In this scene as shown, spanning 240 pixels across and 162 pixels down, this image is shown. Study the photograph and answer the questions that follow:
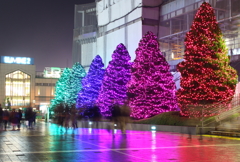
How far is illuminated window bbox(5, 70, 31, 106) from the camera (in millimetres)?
91062

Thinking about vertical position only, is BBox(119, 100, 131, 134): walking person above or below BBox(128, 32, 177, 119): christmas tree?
below

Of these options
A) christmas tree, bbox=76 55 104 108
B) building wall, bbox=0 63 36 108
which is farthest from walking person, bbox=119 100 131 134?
building wall, bbox=0 63 36 108

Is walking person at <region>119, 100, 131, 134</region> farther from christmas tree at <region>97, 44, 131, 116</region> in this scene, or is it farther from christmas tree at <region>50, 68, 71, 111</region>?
christmas tree at <region>50, 68, 71, 111</region>

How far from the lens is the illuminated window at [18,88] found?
9106cm

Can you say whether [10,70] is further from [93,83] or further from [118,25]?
[93,83]

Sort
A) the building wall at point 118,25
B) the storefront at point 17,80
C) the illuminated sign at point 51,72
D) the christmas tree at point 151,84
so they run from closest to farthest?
the christmas tree at point 151,84
the building wall at point 118,25
the storefront at point 17,80
the illuminated sign at point 51,72

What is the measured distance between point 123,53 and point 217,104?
1393cm

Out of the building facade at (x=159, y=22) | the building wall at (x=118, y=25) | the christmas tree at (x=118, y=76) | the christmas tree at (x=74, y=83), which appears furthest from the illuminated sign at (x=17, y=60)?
the christmas tree at (x=118, y=76)

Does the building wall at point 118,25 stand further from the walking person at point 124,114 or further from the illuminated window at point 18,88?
the illuminated window at point 18,88

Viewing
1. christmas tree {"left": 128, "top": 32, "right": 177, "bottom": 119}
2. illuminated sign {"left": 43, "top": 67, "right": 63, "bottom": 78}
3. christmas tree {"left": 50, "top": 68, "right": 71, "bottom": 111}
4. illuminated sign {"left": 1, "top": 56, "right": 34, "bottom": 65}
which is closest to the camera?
christmas tree {"left": 128, "top": 32, "right": 177, "bottom": 119}

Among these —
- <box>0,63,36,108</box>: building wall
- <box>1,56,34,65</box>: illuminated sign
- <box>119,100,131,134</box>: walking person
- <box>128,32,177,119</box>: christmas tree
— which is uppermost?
<box>1,56,34,65</box>: illuminated sign

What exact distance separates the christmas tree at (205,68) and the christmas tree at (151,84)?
4.62 m

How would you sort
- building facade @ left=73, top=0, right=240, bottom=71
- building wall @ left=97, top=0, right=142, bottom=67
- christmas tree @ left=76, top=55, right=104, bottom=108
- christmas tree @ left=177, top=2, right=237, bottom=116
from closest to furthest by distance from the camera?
christmas tree @ left=177, top=2, right=237, bottom=116, building facade @ left=73, top=0, right=240, bottom=71, christmas tree @ left=76, top=55, right=104, bottom=108, building wall @ left=97, top=0, right=142, bottom=67

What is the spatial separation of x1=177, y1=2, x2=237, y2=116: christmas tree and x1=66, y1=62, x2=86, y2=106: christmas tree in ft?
81.8
